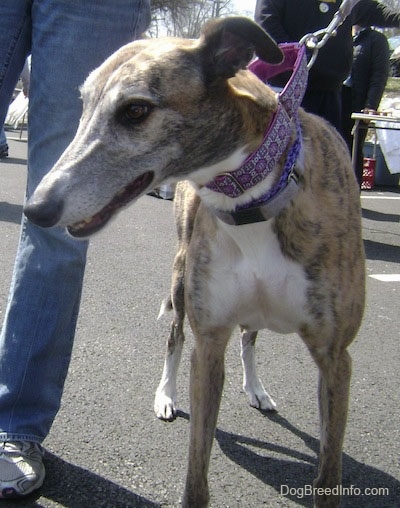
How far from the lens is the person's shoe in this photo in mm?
2389

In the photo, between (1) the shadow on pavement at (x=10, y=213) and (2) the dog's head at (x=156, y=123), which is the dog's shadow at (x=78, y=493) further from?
(1) the shadow on pavement at (x=10, y=213)

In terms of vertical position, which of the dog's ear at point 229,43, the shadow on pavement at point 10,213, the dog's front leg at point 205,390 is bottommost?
the dog's front leg at point 205,390

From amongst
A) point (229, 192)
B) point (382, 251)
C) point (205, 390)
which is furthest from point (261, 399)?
point (382, 251)

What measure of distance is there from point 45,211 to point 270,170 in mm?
744

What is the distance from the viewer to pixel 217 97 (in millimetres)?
2113

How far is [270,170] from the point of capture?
2258 mm

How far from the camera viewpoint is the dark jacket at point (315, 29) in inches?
180

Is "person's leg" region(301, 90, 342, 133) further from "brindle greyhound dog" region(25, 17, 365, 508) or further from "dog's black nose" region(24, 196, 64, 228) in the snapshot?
"dog's black nose" region(24, 196, 64, 228)

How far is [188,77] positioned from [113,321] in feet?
7.71

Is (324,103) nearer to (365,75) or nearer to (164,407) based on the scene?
(164,407)

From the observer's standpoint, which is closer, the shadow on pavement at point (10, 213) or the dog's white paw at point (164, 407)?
the dog's white paw at point (164, 407)

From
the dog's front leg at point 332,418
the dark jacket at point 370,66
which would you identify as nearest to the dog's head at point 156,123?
the dog's front leg at point 332,418

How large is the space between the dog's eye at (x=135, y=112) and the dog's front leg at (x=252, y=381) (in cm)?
170

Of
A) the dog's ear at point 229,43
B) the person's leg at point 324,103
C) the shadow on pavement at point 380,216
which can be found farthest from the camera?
the shadow on pavement at point 380,216
